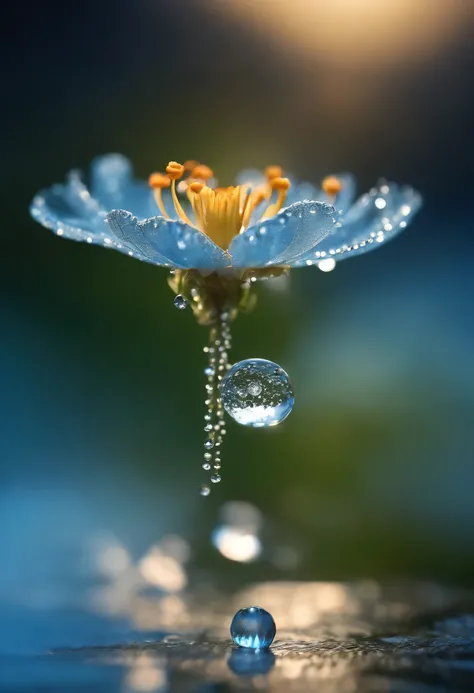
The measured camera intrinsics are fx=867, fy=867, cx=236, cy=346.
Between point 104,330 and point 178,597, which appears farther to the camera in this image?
point 104,330

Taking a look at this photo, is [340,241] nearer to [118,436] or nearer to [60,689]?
[60,689]

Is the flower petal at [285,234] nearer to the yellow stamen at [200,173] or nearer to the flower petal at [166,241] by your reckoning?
the flower petal at [166,241]

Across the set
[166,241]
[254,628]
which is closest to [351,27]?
[166,241]

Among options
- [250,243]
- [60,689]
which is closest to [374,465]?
[250,243]

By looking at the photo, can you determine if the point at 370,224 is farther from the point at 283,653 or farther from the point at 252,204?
the point at 283,653

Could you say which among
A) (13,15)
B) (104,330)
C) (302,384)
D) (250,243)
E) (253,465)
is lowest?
(250,243)

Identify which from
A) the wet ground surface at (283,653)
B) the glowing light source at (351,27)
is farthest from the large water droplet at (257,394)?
the glowing light source at (351,27)

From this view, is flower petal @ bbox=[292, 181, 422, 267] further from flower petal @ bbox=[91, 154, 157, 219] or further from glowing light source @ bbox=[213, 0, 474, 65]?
glowing light source @ bbox=[213, 0, 474, 65]
